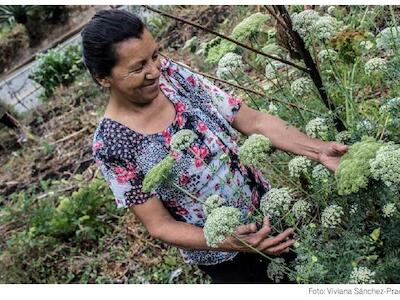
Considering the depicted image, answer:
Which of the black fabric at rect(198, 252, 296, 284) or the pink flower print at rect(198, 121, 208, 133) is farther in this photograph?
the black fabric at rect(198, 252, 296, 284)

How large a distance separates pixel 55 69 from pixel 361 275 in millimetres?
3742

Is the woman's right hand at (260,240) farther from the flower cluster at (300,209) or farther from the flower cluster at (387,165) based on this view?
the flower cluster at (387,165)

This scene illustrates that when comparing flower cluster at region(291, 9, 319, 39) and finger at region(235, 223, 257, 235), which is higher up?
flower cluster at region(291, 9, 319, 39)

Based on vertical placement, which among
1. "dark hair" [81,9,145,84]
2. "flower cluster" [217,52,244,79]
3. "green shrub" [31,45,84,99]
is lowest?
"green shrub" [31,45,84,99]

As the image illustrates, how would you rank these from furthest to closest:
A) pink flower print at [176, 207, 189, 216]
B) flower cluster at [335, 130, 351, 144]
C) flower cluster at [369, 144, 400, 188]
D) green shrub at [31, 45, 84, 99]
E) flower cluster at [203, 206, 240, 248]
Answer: green shrub at [31, 45, 84, 99], pink flower print at [176, 207, 189, 216], flower cluster at [335, 130, 351, 144], flower cluster at [203, 206, 240, 248], flower cluster at [369, 144, 400, 188]

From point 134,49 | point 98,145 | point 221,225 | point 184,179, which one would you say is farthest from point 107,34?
point 221,225

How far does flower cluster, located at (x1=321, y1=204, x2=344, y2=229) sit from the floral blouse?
0.20m

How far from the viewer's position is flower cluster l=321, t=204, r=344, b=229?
1.32 metres

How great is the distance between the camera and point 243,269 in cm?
169

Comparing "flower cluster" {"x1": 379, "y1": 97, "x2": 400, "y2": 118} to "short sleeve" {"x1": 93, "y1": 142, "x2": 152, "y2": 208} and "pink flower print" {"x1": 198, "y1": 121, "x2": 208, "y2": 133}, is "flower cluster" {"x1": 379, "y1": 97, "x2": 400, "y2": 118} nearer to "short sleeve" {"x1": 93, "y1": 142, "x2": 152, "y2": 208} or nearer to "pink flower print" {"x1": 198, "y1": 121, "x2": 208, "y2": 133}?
"pink flower print" {"x1": 198, "y1": 121, "x2": 208, "y2": 133}

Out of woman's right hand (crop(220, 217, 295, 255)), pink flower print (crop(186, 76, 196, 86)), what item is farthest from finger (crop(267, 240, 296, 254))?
pink flower print (crop(186, 76, 196, 86))
